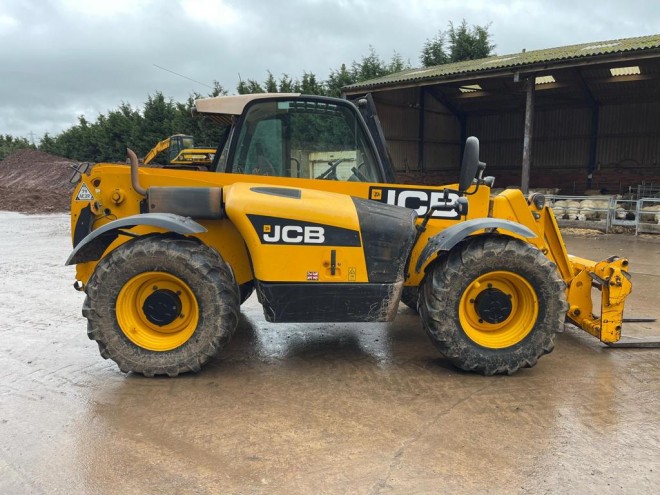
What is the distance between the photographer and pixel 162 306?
3881 millimetres

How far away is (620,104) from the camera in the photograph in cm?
2105

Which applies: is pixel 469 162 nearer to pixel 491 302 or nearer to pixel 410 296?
pixel 491 302

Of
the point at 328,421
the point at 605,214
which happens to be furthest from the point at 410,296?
the point at 605,214

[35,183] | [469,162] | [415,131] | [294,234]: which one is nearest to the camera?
[469,162]

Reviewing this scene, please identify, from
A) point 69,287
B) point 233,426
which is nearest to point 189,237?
point 233,426

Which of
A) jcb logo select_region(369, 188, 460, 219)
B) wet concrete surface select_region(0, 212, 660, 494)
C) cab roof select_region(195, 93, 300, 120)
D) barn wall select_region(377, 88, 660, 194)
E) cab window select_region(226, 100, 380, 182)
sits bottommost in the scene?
wet concrete surface select_region(0, 212, 660, 494)

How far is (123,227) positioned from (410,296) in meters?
2.88

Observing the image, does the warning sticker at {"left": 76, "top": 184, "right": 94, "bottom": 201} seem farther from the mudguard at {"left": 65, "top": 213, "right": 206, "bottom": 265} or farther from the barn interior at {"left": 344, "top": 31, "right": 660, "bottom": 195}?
the barn interior at {"left": 344, "top": 31, "right": 660, "bottom": 195}

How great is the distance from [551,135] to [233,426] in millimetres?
22956

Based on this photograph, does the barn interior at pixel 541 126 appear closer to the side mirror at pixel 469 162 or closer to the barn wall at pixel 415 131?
the barn wall at pixel 415 131

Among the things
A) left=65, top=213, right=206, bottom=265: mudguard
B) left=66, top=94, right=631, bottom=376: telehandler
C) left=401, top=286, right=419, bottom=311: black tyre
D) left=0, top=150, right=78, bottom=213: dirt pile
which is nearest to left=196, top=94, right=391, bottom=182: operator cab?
left=66, top=94, right=631, bottom=376: telehandler

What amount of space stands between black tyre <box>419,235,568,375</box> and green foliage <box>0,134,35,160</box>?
49.4 metres

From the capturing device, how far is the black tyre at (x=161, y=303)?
12.4 ft

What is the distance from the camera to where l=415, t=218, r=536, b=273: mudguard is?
12.4 ft
